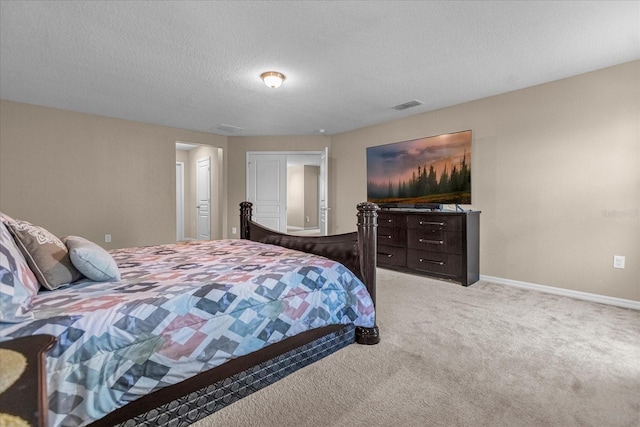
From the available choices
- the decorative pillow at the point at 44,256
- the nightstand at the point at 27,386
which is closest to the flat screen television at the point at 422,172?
the decorative pillow at the point at 44,256

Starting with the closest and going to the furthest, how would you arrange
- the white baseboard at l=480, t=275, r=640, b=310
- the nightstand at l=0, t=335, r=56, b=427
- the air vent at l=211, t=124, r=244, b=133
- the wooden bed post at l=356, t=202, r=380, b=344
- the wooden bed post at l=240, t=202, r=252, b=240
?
the nightstand at l=0, t=335, r=56, b=427
the wooden bed post at l=356, t=202, r=380, b=344
the white baseboard at l=480, t=275, r=640, b=310
the wooden bed post at l=240, t=202, r=252, b=240
the air vent at l=211, t=124, r=244, b=133

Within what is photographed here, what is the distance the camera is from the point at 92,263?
1516 millimetres

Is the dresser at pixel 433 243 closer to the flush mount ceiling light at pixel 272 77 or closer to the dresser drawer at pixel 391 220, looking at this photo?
the dresser drawer at pixel 391 220

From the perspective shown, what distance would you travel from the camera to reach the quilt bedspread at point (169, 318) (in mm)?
1079

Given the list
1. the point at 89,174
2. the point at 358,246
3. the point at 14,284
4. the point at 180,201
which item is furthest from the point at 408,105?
the point at 180,201

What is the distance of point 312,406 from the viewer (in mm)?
1559

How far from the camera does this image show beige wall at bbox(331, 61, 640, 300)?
3.05 m

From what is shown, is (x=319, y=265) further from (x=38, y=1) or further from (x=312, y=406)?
(x=38, y=1)

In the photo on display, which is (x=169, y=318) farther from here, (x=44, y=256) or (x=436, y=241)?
(x=436, y=241)

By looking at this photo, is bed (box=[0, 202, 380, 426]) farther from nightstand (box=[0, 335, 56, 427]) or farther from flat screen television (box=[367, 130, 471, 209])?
flat screen television (box=[367, 130, 471, 209])

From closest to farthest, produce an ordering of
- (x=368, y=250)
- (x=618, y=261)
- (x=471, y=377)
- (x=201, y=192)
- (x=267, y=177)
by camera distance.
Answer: (x=471, y=377) → (x=368, y=250) → (x=618, y=261) → (x=267, y=177) → (x=201, y=192)

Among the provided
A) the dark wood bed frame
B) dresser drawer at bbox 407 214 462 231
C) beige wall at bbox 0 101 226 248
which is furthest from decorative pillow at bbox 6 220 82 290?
beige wall at bbox 0 101 226 248

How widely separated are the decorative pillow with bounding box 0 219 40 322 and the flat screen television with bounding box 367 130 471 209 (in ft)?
13.1

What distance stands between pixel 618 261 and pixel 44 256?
14.9 ft
